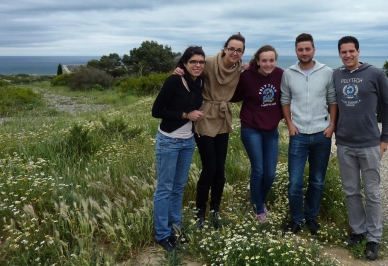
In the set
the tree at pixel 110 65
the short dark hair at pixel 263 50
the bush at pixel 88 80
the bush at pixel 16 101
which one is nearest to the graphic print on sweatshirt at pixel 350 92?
the short dark hair at pixel 263 50

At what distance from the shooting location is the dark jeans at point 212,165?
4.11m

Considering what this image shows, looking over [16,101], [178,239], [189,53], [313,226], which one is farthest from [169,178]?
[16,101]

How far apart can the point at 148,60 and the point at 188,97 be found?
128 feet

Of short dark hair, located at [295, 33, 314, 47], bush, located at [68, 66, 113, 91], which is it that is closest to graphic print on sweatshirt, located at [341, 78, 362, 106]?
short dark hair, located at [295, 33, 314, 47]

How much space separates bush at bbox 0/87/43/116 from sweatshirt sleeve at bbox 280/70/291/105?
11737mm

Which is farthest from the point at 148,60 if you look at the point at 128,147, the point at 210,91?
the point at 210,91

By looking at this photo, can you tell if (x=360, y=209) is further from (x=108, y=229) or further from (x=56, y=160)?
(x=56, y=160)

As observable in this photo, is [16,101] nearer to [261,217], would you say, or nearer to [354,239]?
[261,217]

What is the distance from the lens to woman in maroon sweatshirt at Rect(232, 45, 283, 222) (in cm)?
428

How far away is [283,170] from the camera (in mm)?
5668

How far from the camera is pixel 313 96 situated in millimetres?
4125

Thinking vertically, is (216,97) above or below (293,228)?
above

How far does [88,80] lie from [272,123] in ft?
84.3

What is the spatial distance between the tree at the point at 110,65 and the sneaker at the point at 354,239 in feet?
133
